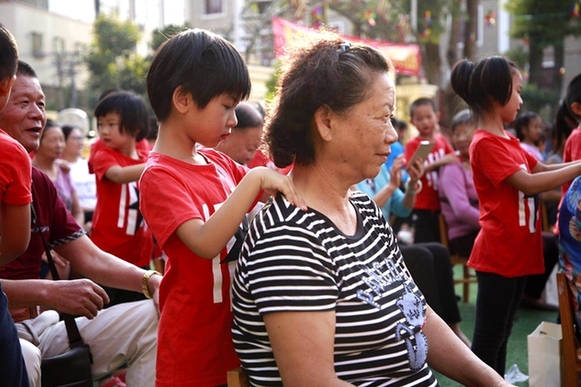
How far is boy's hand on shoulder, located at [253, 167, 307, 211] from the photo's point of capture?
1.92m

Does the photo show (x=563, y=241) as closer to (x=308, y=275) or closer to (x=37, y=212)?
(x=308, y=275)

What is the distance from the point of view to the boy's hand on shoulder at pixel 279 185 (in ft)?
6.28

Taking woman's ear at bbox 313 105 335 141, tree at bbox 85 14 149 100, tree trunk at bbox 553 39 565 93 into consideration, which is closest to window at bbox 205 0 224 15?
tree at bbox 85 14 149 100

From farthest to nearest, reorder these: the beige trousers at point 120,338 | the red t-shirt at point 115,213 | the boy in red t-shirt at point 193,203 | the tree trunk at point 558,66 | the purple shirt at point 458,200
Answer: the tree trunk at point 558,66 < the purple shirt at point 458,200 < the red t-shirt at point 115,213 < the beige trousers at point 120,338 < the boy in red t-shirt at point 193,203

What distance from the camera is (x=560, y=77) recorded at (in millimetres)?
24953

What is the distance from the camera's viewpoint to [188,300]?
6.98 feet

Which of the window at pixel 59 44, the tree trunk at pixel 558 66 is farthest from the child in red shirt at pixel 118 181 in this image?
the window at pixel 59 44

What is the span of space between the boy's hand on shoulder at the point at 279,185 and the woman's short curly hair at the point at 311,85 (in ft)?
0.41

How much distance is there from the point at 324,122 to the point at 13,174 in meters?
0.97

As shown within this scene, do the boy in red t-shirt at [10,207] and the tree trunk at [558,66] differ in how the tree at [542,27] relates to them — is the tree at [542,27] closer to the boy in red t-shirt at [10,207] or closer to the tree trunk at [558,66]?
the tree trunk at [558,66]

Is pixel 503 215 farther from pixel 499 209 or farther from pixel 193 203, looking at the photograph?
pixel 193 203

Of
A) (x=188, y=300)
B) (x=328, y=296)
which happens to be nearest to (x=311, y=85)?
(x=328, y=296)

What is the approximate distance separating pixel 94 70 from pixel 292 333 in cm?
3231

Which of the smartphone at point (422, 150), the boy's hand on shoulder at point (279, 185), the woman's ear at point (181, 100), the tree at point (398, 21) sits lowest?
the smartphone at point (422, 150)
